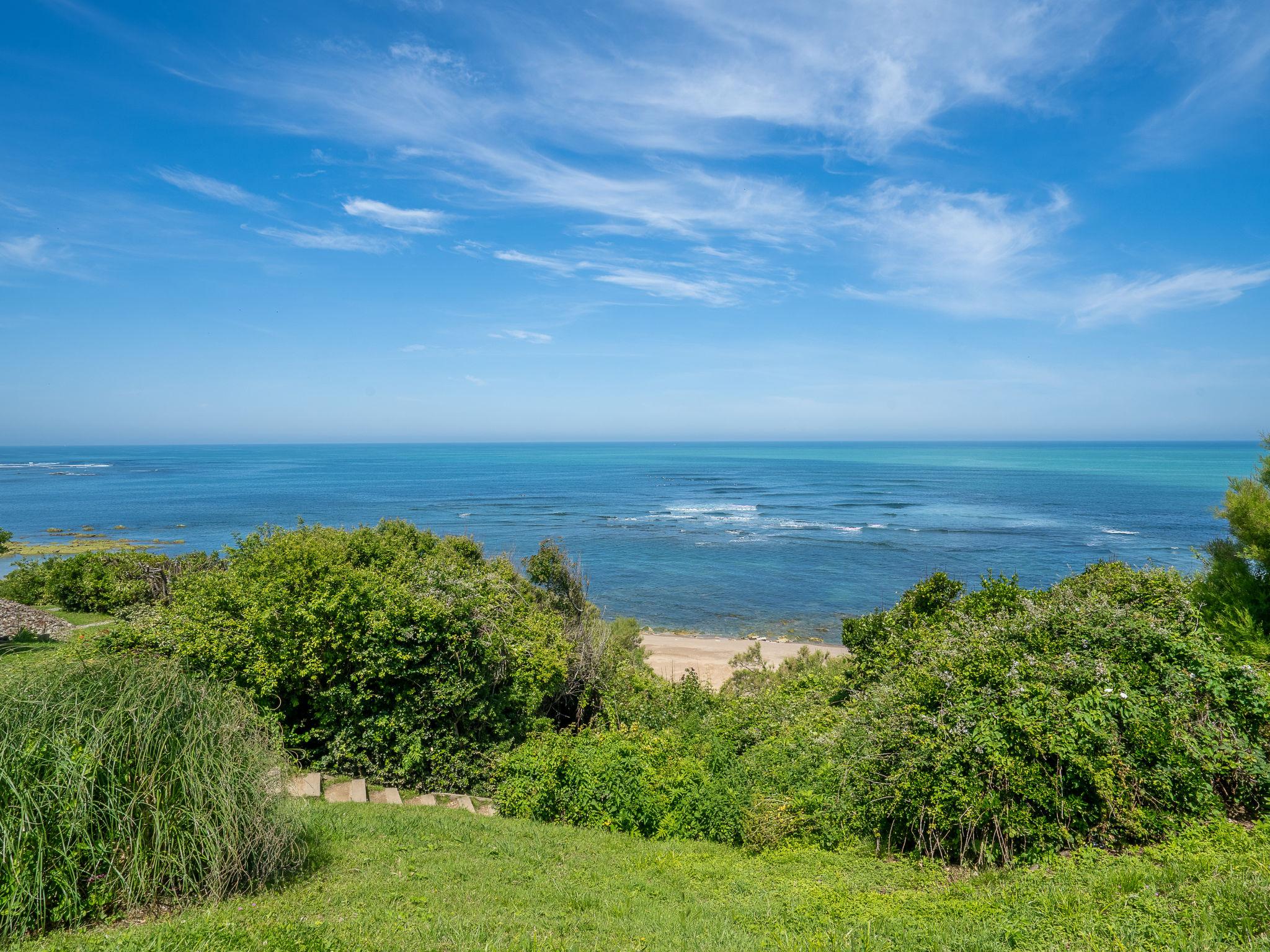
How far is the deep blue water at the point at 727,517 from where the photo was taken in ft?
140

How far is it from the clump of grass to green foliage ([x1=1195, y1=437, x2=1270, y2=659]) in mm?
12385

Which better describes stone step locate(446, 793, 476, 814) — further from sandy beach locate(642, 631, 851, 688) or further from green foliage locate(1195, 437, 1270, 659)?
sandy beach locate(642, 631, 851, 688)

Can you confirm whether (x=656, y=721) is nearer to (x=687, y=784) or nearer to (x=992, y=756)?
(x=687, y=784)

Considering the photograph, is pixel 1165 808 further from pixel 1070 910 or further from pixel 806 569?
pixel 806 569

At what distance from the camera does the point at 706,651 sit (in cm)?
3067

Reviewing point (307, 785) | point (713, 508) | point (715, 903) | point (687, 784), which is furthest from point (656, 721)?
point (713, 508)

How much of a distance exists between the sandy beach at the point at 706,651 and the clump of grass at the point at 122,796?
65.2 feet

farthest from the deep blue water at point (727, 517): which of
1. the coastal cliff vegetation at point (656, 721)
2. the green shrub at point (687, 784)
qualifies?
the green shrub at point (687, 784)

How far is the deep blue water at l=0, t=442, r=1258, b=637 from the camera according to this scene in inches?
1676

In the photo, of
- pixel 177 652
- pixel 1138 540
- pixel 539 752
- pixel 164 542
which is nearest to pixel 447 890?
pixel 539 752

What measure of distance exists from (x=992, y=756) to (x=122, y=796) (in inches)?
315

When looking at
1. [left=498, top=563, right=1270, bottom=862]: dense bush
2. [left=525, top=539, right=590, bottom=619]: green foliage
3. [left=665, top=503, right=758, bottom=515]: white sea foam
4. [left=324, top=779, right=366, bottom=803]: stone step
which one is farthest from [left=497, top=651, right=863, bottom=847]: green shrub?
[left=665, top=503, right=758, bottom=515]: white sea foam

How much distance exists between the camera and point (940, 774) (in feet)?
23.9

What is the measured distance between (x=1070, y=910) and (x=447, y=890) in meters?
5.42
